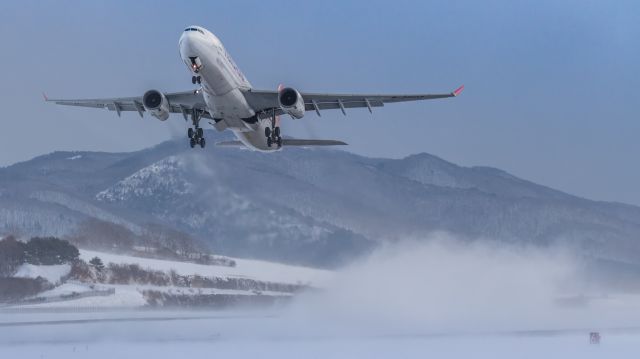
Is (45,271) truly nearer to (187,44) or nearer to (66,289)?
(66,289)

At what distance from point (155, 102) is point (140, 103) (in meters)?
4.03

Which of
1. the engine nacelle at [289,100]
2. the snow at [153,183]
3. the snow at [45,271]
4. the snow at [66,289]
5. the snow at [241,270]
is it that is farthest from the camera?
the snow at [153,183]

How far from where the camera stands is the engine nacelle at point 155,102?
191 feet

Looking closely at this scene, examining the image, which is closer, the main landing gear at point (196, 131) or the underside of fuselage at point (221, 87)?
the underside of fuselage at point (221, 87)

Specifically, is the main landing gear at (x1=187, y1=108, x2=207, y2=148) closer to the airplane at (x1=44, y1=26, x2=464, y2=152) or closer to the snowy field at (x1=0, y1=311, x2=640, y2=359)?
the airplane at (x1=44, y1=26, x2=464, y2=152)

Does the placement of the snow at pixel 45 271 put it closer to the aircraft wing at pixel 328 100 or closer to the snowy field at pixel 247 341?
the snowy field at pixel 247 341

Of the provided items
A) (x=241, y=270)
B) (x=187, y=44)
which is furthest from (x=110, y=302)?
(x=187, y=44)

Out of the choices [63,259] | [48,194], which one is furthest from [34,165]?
[63,259]

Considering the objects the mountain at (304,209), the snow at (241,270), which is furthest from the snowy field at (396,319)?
the mountain at (304,209)

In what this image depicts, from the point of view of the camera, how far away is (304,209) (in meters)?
115

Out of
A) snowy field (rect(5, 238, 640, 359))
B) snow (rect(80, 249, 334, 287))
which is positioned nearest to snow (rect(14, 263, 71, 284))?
snow (rect(80, 249, 334, 287))

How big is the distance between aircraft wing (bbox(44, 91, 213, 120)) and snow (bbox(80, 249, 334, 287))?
70.1ft

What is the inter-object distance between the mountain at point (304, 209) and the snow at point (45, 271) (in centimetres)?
1884

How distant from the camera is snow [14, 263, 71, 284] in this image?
264 ft
